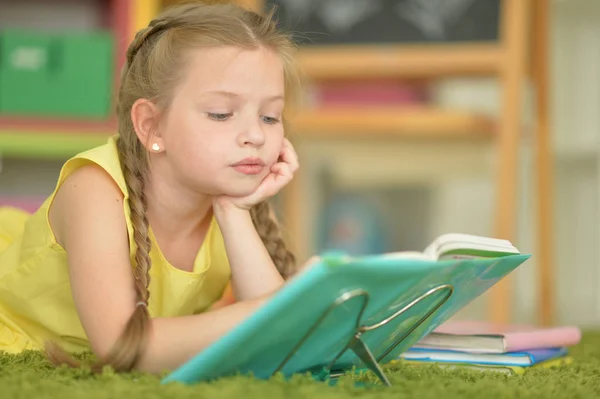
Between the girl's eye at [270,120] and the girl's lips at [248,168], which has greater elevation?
the girl's eye at [270,120]

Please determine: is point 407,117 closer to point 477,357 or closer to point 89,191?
point 477,357

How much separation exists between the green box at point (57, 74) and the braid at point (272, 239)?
1.10 m

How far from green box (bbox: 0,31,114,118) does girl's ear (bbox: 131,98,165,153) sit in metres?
1.16

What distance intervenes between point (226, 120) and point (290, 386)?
33 cm

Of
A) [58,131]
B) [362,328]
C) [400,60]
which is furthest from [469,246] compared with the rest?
[58,131]

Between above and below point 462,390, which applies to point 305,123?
above

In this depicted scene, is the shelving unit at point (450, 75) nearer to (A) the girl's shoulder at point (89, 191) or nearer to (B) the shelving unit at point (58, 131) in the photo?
(B) the shelving unit at point (58, 131)

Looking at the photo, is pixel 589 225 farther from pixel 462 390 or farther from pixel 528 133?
pixel 462 390

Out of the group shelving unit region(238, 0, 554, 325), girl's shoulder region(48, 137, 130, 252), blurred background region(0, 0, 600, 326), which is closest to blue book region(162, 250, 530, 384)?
girl's shoulder region(48, 137, 130, 252)

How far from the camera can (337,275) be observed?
71cm

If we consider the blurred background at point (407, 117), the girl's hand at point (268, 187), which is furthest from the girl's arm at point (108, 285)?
the blurred background at point (407, 117)

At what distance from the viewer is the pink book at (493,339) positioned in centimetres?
109

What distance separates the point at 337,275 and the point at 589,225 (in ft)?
9.03

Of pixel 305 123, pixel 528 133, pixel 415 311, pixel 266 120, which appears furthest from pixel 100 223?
pixel 528 133
